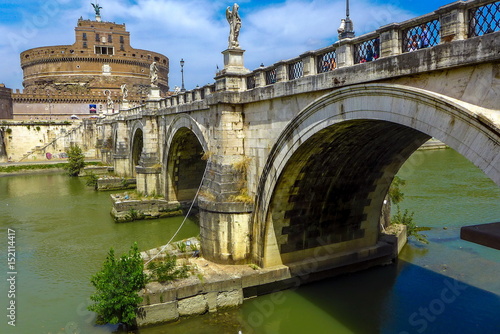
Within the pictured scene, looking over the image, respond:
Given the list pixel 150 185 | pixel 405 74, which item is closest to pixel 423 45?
pixel 405 74

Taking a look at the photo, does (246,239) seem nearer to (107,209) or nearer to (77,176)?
(107,209)

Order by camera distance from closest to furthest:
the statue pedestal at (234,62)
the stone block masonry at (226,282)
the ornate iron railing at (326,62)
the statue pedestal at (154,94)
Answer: the ornate iron railing at (326,62) → the stone block masonry at (226,282) → the statue pedestal at (234,62) → the statue pedestal at (154,94)

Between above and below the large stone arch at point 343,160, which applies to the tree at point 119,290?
below

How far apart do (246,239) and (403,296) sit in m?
4.34

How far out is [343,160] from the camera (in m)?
10.3

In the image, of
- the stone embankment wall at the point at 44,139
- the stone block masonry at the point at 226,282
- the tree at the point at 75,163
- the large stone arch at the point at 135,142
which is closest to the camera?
the stone block masonry at the point at 226,282

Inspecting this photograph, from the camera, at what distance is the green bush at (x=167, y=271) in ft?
31.5

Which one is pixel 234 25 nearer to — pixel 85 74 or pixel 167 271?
pixel 167 271

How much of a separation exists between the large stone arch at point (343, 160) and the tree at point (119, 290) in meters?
3.41

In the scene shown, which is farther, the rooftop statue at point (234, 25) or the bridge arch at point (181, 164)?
the bridge arch at point (181, 164)

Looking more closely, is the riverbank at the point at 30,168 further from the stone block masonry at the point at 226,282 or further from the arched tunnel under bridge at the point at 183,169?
the stone block masonry at the point at 226,282

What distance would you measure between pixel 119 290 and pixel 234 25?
7.40 m

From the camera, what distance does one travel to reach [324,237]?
11.6m

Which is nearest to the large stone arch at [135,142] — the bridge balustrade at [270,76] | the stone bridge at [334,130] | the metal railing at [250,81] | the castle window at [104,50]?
the stone bridge at [334,130]
